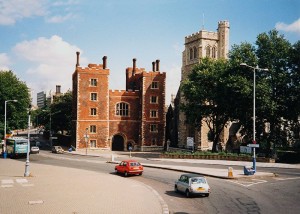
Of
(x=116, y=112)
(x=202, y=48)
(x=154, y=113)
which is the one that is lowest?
(x=154, y=113)

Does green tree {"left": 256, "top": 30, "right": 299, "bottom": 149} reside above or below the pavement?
above

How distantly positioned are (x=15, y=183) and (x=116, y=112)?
4203 centimetres

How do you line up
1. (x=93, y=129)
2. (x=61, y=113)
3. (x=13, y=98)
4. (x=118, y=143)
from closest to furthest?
(x=13, y=98) → (x=93, y=129) → (x=118, y=143) → (x=61, y=113)

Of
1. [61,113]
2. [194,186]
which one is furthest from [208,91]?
[61,113]

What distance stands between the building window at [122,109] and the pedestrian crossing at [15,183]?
1587 inches

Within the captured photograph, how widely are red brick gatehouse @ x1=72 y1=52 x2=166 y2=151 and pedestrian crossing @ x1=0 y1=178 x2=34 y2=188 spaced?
36.1m

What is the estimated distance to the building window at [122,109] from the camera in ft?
220

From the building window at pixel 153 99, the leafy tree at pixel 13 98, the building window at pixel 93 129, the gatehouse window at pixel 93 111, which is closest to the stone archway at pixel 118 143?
the building window at pixel 93 129

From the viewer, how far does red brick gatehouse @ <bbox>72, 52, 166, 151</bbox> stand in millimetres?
64062

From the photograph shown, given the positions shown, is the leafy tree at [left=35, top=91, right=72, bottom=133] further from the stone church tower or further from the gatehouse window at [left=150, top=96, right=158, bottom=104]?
the stone church tower

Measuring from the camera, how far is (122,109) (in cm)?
6744

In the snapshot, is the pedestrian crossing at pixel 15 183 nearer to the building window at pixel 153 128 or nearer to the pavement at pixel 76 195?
the pavement at pixel 76 195

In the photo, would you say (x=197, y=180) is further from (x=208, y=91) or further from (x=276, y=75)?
(x=208, y=91)

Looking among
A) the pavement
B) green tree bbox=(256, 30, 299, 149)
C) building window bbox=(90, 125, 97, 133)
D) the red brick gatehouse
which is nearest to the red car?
the pavement
